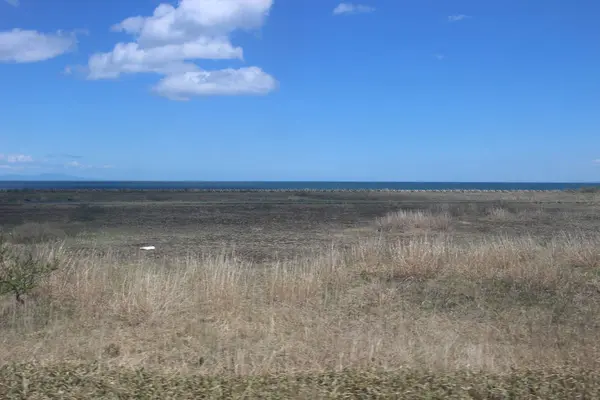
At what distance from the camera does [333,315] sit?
368 inches

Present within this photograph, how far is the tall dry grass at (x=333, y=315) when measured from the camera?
647cm

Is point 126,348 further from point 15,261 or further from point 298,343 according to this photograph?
point 15,261

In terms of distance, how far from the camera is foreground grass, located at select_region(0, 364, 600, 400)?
4.75 m

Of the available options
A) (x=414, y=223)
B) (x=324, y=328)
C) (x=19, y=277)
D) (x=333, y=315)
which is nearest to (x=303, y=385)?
(x=324, y=328)

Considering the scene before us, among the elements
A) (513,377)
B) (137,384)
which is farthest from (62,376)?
(513,377)

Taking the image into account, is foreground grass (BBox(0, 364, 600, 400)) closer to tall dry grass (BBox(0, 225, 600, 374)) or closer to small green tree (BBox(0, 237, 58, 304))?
tall dry grass (BBox(0, 225, 600, 374))

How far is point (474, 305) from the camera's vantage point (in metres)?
10.2

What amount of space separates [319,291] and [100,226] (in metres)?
21.6

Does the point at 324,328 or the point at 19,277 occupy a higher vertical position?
the point at 19,277

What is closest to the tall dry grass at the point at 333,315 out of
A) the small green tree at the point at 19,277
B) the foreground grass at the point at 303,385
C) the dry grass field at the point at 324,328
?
the dry grass field at the point at 324,328

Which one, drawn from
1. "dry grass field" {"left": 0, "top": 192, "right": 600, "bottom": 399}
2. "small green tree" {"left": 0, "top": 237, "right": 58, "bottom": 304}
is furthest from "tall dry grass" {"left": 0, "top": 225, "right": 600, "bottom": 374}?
"small green tree" {"left": 0, "top": 237, "right": 58, "bottom": 304}

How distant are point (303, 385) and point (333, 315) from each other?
14.7 feet

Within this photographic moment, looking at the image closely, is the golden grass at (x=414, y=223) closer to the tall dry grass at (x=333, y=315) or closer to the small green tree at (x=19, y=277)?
the tall dry grass at (x=333, y=315)

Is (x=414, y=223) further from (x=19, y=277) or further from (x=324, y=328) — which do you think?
(x=19, y=277)
